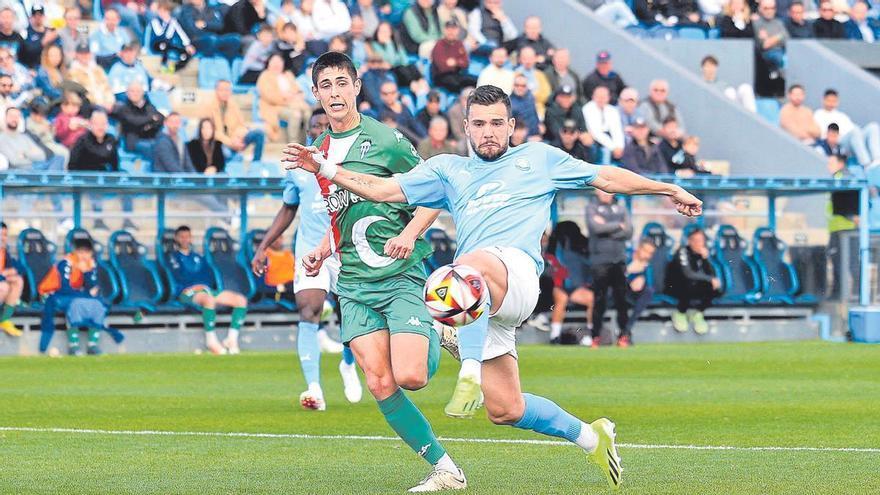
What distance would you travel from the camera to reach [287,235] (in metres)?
21.0

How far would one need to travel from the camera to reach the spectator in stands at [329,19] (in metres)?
25.3

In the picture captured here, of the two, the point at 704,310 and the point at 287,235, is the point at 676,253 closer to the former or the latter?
the point at 704,310

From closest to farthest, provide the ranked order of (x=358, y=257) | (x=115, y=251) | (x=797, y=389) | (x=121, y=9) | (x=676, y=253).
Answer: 1. (x=358, y=257)
2. (x=797, y=389)
3. (x=115, y=251)
4. (x=676, y=253)
5. (x=121, y=9)

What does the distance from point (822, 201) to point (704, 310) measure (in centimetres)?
230

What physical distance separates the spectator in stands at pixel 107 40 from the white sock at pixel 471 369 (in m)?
16.3

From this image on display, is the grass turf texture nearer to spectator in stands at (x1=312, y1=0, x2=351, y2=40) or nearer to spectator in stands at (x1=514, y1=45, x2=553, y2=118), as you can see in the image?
spectator in stands at (x1=514, y1=45, x2=553, y2=118)

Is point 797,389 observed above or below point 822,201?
below

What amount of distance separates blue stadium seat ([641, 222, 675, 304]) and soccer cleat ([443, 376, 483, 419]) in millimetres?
14934

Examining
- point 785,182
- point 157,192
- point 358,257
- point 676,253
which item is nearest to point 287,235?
point 157,192

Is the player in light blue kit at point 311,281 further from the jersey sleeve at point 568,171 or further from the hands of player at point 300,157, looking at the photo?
the hands of player at point 300,157

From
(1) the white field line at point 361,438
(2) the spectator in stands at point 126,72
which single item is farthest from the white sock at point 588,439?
(2) the spectator in stands at point 126,72

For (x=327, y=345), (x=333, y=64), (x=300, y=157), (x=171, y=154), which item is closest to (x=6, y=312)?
(x=171, y=154)

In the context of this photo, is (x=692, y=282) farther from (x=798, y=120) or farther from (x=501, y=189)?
(x=501, y=189)

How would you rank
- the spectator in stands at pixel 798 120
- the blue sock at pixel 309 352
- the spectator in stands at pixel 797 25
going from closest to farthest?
the blue sock at pixel 309 352 < the spectator in stands at pixel 798 120 < the spectator in stands at pixel 797 25
